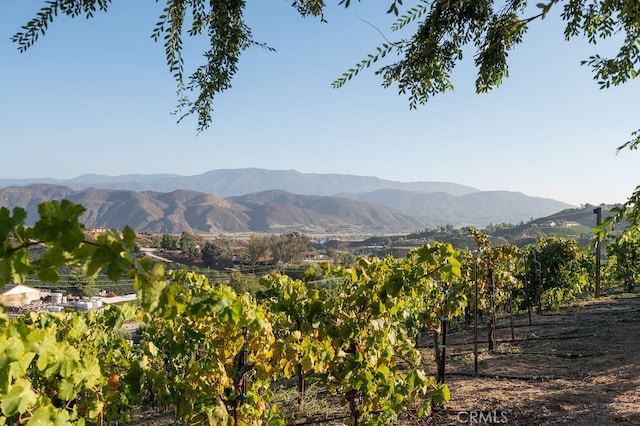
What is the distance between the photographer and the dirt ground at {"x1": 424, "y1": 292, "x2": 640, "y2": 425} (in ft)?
19.1

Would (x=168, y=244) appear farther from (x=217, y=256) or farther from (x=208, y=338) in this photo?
(x=208, y=338)

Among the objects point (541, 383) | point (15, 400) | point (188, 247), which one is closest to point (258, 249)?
point (188, 247)

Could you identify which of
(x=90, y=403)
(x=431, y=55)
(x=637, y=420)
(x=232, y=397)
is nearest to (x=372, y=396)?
(x=232, y=397)

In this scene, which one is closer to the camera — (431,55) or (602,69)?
(431,55)

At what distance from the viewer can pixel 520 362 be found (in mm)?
9133

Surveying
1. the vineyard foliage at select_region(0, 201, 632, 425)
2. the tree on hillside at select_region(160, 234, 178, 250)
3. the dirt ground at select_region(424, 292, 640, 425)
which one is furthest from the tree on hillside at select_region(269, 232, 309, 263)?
the vineyard foliage at select_region(0, 201, 632, 425)

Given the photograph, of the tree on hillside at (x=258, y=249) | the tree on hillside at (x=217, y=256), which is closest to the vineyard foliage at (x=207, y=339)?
the tree on hillside at (x=217, y=256)

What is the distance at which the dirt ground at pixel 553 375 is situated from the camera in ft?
19.1

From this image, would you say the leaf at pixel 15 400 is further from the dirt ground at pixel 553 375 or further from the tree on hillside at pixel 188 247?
the tree on hillside at pixel 188 247

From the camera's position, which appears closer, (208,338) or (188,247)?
(208,338)

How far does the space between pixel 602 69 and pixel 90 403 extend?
5.24 meters

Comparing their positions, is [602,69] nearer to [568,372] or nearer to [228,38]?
[228,38]

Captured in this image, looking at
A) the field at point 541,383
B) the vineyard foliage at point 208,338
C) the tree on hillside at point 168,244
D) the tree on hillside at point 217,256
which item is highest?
the vineyard foliage at point 208,338

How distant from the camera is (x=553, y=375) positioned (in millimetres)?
7887
